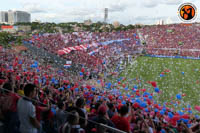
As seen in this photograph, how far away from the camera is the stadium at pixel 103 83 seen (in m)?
2.97

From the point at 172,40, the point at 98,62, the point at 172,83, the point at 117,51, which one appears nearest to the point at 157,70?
the point at 172,83

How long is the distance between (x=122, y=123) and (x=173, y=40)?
46.4 meters

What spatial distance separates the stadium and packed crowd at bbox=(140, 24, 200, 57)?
2.0 inches

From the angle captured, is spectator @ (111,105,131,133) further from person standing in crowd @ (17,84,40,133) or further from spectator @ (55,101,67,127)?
person standing in crowd @ (17,84,40,133)

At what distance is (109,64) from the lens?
26.4 metres

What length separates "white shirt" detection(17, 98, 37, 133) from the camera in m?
2.75

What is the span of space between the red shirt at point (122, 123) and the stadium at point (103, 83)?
13 mm

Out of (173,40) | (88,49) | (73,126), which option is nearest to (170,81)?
(88,49)

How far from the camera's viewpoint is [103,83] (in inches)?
719

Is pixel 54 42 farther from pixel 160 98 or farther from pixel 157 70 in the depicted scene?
pixel 160 98

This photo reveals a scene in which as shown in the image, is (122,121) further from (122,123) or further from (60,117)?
(60,117)

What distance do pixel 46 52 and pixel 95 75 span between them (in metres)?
7.02

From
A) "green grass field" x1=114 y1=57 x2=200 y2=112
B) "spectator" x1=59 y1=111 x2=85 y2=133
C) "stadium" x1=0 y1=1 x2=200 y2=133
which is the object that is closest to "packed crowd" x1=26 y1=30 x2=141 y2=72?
"stadium" x1=0 y1=1 x2=200 y2=133

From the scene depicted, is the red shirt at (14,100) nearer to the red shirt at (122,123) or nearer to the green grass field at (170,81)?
the red shirt at (122,123)
